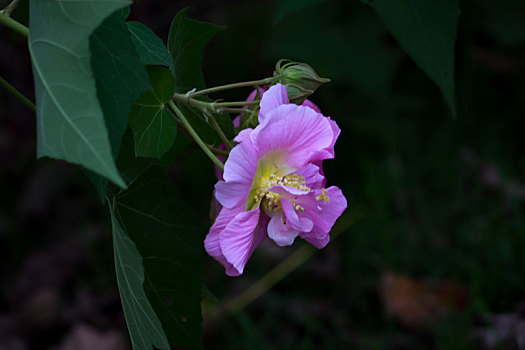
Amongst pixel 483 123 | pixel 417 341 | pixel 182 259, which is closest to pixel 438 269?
pixel 417 341

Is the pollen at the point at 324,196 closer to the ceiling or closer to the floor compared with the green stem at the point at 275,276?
closer to the ceiling

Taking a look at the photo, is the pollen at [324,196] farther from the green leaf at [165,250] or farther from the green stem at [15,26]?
the green stem at [15,26]

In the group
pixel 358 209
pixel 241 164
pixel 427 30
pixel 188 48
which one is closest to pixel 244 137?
pixel 241 164

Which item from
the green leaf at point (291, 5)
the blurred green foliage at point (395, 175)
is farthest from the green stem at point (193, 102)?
the blurred green foliage at point (395, 175)

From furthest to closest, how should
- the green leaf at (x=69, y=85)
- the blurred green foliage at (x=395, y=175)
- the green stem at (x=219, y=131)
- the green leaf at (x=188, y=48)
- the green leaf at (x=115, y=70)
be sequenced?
the blurred green foliage at (x=395, y=175)
the green leaf at (x=188, y=48)
the green stem at (x=219, y=131)
the green leaf at (x=115, y=70)
the green leaf at (x=69, y=85)

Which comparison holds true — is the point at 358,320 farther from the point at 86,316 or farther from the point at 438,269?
the point at 86,316

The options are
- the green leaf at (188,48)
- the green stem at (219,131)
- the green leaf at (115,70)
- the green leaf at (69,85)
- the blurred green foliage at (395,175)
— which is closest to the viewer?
the green leaf at (69,85)

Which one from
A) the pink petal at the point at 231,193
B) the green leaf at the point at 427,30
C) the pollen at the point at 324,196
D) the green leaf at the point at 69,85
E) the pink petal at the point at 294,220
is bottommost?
the green leaf at the point at 427,30
